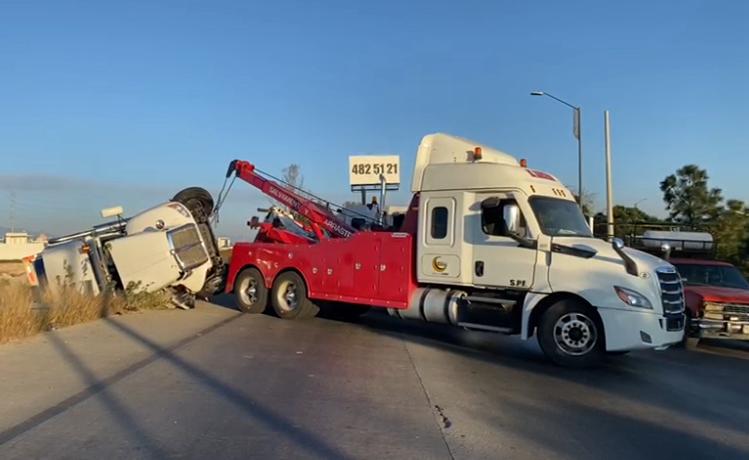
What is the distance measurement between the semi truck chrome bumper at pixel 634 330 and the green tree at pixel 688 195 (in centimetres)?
2838

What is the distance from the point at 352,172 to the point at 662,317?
28.8m

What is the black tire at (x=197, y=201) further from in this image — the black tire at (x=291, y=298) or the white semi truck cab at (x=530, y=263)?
the white semi truck cab at (x=530, y=263)

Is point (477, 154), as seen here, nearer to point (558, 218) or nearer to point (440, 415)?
point (558, 218)

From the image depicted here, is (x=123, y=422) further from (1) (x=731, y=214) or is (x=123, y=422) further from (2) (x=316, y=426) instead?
(1) (x=731, y=214)

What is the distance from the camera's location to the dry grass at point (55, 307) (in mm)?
10297

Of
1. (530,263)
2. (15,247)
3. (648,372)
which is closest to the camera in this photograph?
(648,372)

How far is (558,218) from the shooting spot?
1040cm

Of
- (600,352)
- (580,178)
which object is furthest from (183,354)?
(580,178)

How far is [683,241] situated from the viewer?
14.5 metres

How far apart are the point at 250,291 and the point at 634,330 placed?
879cm

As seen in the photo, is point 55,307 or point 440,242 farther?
point 55,307

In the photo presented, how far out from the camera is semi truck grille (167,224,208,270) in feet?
45.8

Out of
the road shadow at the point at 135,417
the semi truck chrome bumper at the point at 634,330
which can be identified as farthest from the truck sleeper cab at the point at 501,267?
the road shadow at the point at 135,417

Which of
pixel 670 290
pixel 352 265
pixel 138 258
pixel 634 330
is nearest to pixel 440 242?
pixel 352 265
